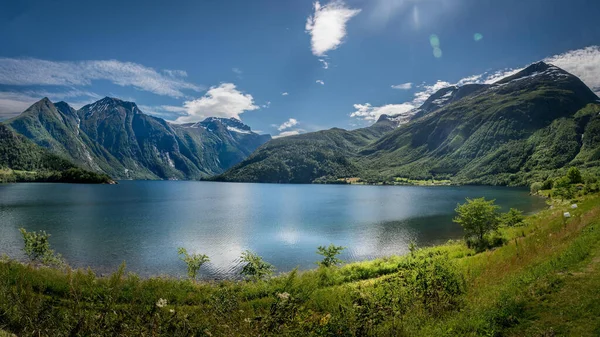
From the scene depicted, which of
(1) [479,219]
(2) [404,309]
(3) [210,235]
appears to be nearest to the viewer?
(2) [404,309]

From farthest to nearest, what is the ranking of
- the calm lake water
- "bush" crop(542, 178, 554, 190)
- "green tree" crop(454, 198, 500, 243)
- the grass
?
"bush" crop(542, 178, 554, 190)
the calm lake water
"green tree" crop(454, 198, 500, 243)
the grass

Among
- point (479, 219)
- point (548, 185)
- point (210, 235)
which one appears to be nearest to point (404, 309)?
point (479, 219)

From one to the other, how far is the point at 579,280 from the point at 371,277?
19.0m

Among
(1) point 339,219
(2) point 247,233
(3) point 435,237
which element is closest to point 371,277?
(3) point 435,237

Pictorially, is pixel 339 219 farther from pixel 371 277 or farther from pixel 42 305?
pixel 42 305

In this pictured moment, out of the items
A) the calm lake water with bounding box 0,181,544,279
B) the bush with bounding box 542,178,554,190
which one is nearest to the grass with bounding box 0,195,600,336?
the calm lake water with bounding box 0,181,544,279

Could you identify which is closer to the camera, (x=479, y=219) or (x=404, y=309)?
(x=404, y=309)

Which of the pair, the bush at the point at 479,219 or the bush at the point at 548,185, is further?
the bush at the point at 548,185

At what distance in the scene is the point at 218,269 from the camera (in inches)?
1850

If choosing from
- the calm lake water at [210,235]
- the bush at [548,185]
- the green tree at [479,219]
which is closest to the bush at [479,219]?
the green tree at [479,219]

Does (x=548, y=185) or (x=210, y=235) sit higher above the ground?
(x=548, y=185)

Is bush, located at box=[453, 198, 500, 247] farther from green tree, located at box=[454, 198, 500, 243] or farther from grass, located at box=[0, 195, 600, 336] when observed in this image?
grass, located at box=[0, 195, 600, 336]

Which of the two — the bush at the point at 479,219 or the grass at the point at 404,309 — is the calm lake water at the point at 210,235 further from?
the grass at the point at 404,309

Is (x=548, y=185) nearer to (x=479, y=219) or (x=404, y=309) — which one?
(x=479, y=219)
